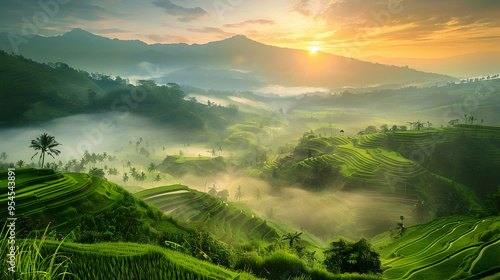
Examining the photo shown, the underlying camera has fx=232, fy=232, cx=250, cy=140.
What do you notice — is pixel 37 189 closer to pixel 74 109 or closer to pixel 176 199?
pixel 176 199

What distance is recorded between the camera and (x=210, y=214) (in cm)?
3469

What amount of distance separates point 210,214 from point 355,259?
22950mm

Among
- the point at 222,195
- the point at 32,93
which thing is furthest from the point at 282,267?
the point at 32,93

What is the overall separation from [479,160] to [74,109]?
602 ft

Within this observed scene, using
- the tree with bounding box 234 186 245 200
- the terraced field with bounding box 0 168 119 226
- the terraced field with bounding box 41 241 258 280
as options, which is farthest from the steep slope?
the terraced field with bounding box 41 241 258 280

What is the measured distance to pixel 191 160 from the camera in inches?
4281

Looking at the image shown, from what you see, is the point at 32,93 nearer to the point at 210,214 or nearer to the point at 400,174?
the point at 210,214

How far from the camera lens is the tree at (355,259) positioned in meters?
15.6

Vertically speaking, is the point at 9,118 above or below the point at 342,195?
above

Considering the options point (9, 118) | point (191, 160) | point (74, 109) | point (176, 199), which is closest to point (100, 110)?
point (74, 109)

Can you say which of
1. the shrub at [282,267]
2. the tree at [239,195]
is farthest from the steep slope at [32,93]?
the shrub at [282,267]

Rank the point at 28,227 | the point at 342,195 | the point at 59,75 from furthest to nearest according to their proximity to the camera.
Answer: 1. the point at 59,75
2. the point at 342,195
3. the point at 28,227

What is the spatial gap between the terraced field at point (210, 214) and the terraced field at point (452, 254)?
18.7 metres

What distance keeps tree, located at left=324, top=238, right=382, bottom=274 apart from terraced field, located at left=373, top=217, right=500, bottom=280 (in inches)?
104
